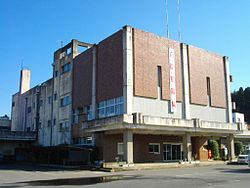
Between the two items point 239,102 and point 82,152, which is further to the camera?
point 239,102

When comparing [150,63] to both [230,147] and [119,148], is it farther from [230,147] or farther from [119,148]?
[230,147]

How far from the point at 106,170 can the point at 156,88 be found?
36.9 feet

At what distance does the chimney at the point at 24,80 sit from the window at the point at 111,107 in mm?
35755

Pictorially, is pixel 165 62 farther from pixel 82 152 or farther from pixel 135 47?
pixel 82 152

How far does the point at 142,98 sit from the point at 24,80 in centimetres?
4221

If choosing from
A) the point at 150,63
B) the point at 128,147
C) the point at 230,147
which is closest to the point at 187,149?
the point at 128,147

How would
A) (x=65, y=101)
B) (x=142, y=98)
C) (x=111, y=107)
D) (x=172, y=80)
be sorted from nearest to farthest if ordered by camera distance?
(x=142, y=98), (x=111, y=107), (x=172, y=80), (x=65, y=101)

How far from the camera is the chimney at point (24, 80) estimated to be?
62.8 metres

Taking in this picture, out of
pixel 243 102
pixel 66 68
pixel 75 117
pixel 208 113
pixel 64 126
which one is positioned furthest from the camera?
pixel 243 102

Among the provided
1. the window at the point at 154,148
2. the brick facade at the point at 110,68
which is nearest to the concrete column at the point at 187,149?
the window at the point at 154,148

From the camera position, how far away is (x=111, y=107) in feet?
102

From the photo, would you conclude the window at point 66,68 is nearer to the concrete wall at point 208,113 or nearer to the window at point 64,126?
the window at point 64,126

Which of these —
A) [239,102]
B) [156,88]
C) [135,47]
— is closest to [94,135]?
[156,88]

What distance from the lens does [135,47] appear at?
30094 millimetres
